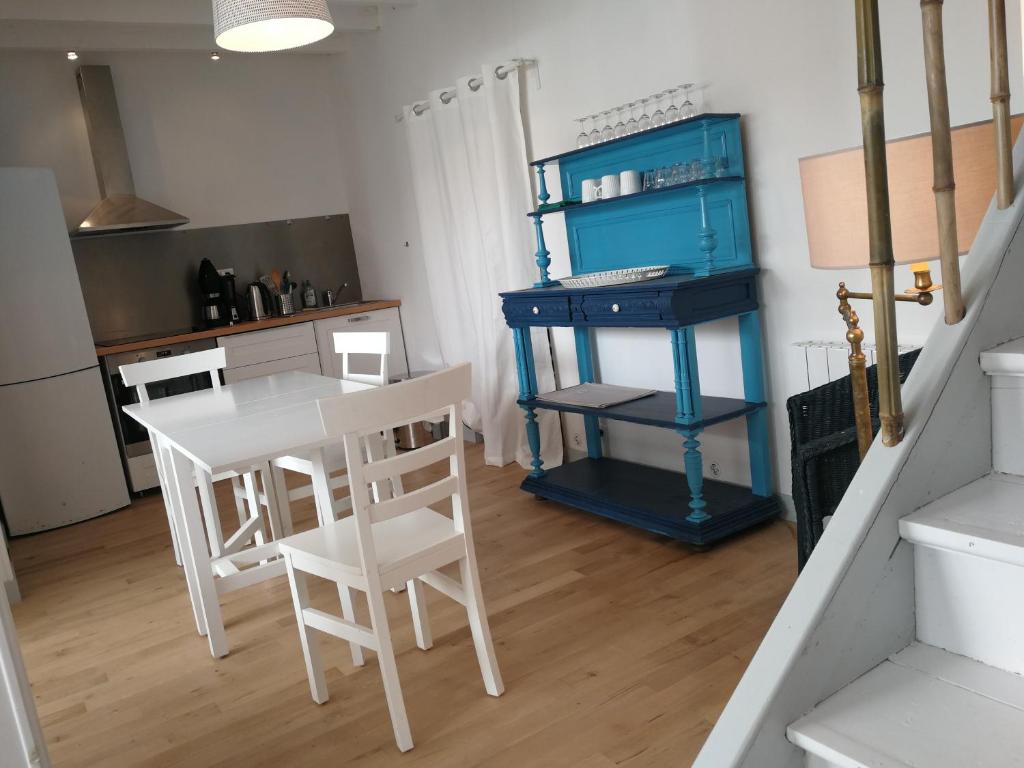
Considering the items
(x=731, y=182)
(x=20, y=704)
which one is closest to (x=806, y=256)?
(x=731, y=182)

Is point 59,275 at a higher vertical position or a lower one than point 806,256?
higher

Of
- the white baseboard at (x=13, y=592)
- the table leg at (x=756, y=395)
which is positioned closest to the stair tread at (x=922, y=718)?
the table leg at (x=756, y=395)

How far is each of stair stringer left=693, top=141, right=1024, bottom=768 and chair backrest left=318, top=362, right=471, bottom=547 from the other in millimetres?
1198

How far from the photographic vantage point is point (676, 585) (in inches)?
116

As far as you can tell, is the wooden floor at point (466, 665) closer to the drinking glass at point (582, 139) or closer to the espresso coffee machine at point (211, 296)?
the drinking glass at point (582, 139)

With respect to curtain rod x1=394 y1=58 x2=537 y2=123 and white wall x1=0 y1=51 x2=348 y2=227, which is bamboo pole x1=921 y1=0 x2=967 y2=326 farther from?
white wall x1=0 y1=51 x2=348 y2=227

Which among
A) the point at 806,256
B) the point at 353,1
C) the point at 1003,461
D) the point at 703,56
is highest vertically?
the point at 353,1

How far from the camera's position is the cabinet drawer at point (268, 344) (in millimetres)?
5527

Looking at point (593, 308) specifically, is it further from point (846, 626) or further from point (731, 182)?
point (846, 626)

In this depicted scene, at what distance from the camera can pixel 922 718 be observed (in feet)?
3.24

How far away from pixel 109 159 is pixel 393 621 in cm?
402

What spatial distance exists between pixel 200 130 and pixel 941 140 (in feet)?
18.7

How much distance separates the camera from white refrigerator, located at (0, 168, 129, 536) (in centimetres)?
459

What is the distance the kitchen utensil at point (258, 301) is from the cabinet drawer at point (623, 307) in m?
3.09
